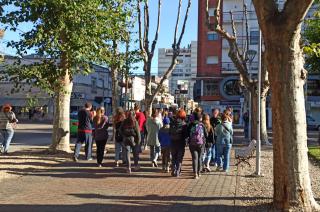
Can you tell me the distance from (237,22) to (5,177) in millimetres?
56409

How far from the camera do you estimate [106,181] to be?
39.4ft

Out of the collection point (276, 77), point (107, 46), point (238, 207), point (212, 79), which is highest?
point (212, 79)

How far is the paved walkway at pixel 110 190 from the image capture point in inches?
355

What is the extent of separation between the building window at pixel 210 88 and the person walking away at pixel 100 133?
52.2 meters

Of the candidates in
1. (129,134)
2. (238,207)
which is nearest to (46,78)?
(129,134)

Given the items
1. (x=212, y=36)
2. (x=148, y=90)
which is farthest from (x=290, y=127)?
(x=212, y=36)

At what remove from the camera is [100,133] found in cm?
1508

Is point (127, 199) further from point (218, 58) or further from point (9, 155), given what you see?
point (218, 58)

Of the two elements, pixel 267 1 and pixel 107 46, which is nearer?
pixel 267 1

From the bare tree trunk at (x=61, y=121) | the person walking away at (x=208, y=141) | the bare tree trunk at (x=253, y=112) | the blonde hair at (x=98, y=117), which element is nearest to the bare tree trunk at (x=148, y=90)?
the bare tree trunk at (x=253, y=112)

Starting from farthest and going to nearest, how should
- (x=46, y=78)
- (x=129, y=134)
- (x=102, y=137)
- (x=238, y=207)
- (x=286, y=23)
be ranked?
(x=46, y=78), (x=102, y=137), (x=129, y=134), (x=238, y=207), (x=286, y=23)

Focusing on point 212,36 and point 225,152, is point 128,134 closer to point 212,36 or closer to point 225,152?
point 225,152

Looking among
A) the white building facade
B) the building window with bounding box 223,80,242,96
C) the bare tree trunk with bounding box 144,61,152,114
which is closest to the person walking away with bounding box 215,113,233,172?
the bare tree trunk with bounding box 144,61,152,114

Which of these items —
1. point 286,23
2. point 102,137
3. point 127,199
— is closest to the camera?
point 286,23
